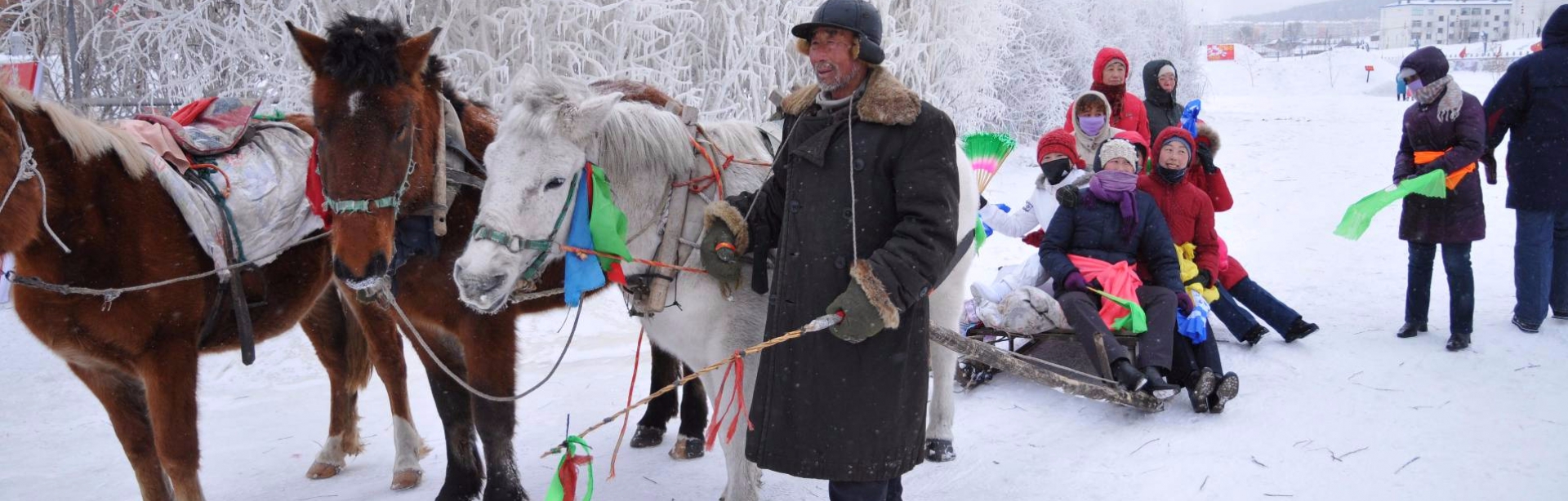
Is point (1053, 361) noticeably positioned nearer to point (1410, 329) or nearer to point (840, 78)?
point (1410, 329)

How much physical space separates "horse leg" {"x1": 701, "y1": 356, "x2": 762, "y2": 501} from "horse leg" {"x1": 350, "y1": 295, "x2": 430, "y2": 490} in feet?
5.01

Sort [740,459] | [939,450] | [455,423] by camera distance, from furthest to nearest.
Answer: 1. [939,450]
2. [455,423]
3. [740,459]

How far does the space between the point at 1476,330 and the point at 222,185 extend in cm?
645

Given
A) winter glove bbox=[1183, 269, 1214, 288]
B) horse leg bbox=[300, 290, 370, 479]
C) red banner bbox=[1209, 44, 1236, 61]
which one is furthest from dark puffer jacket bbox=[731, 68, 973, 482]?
red banner bbox=[1209, 44, 1236, 61]

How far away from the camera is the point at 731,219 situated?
8.95 ft

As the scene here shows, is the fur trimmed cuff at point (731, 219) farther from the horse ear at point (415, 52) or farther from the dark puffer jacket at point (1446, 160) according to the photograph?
the dark puffer jacket at point (1446, 160)

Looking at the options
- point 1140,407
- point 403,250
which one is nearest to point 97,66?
point 403,250

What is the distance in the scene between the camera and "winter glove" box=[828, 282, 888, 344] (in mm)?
2312

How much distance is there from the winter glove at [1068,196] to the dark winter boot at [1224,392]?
105 centimetres

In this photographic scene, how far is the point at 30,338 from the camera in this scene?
6.17 meters

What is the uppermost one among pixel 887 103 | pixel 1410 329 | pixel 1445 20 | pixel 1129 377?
pixel 887 103

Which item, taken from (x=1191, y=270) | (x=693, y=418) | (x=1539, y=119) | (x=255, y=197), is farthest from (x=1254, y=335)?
(x=255, y=197)

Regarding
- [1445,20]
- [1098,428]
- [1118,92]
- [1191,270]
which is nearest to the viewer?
[1098,428]

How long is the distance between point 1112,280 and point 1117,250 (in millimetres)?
224
